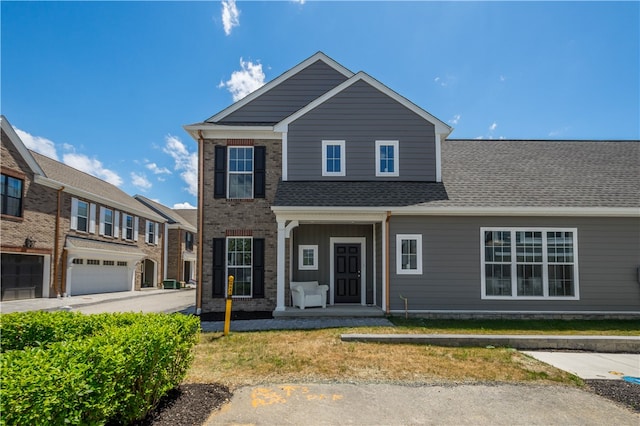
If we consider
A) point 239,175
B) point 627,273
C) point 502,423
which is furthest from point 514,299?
point 239,175

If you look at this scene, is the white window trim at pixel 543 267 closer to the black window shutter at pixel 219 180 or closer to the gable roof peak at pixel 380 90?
the gable roof peak at pixel 380 90

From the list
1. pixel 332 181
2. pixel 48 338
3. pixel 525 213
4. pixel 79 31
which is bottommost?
pixel 48 338

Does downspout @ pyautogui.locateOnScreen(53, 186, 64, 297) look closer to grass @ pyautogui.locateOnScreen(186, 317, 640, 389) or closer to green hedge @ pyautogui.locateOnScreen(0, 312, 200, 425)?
grass @ pyautogui.locateOnScreen(186, 317, 640, 389)

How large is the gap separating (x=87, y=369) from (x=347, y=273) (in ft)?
33.1

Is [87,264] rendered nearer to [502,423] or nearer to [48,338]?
[48,338]

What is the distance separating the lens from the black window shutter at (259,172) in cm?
1184

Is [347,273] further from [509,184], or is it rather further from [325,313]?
[509,184]

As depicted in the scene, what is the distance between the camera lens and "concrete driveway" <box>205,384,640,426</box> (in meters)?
4.12

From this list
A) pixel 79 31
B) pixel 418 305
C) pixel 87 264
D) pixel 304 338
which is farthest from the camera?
pixel 87 264

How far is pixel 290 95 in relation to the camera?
12.6 metres

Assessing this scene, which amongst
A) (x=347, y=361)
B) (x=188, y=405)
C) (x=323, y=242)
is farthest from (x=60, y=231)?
(x=347, y=361)

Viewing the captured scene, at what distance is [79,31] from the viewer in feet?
31.7

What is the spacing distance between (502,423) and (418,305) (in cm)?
633

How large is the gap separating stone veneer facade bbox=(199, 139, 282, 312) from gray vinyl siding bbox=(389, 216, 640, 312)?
3.91m
